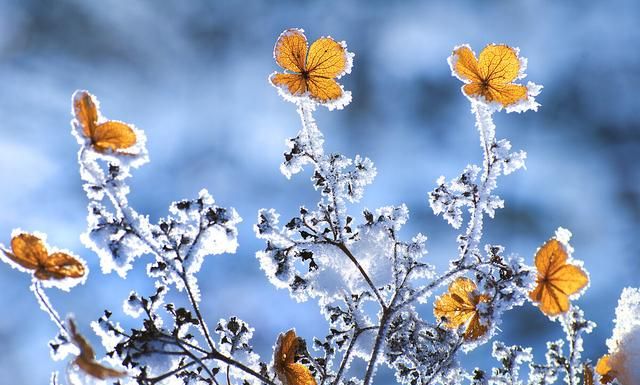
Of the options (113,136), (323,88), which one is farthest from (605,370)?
(113,136)

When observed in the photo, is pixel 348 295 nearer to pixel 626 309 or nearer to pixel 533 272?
pixel 533 272

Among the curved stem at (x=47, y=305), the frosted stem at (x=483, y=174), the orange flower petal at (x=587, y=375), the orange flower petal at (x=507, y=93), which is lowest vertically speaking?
the curved stem at (x=47, y=305)

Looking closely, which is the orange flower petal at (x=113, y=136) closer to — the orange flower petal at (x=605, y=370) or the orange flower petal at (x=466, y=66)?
the orange flower petal at (x=466, y=66)

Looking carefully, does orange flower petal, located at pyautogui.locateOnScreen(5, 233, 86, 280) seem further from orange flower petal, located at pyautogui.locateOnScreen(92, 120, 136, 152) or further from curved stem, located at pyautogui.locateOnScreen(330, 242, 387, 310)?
curved stem, located at pyautogui.locateOnScreen(330, 242, 387, 310)

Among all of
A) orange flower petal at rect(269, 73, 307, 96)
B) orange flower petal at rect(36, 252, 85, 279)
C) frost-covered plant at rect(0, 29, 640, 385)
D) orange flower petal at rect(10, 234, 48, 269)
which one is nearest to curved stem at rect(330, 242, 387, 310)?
frost-covered plant at rect(0, 29, 640, 385)

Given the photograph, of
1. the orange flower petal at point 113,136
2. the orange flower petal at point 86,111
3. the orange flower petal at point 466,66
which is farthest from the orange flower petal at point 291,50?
the orange flower petal at point 86,111

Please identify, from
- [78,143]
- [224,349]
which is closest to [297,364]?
[224,349]

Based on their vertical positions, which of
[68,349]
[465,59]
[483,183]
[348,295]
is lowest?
[68,349]
